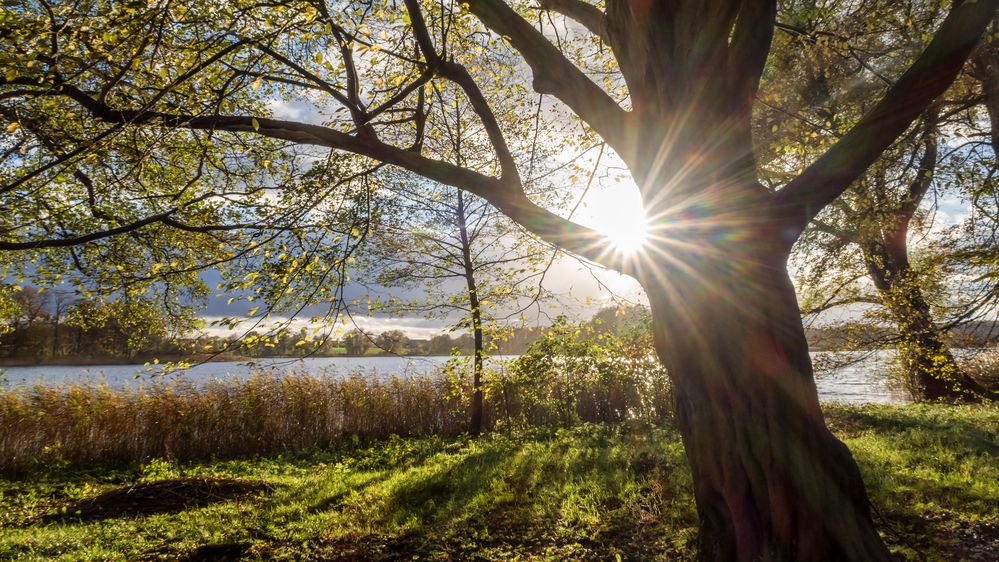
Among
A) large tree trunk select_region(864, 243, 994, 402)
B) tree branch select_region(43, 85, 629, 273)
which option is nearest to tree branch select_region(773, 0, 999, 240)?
tree branch select_region(43, 85, 629, 273)

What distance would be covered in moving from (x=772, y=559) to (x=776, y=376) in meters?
1.03

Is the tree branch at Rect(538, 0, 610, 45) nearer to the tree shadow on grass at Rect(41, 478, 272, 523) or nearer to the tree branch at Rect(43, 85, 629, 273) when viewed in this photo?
the tree branch at Rect(43, 85, 629, 273)

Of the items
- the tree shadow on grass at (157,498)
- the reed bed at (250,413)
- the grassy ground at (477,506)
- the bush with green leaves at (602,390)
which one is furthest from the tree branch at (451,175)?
the bush with green leaves at (602,390)

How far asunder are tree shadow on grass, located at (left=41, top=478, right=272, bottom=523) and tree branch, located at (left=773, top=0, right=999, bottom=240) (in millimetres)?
8186

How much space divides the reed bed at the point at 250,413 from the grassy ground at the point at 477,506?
4.77 ft

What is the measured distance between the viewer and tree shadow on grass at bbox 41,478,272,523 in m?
6.30

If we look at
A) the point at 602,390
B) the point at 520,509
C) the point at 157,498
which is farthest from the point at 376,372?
the point at 520,509

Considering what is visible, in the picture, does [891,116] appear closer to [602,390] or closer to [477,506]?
[477,506]

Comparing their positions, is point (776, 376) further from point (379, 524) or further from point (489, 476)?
point (489, 476)

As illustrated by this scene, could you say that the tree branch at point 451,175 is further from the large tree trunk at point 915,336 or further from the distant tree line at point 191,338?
the large tree trunk at point 915,336

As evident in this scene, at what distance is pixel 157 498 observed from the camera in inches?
261

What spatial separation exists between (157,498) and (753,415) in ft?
26.7

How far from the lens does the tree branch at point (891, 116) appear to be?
7.75ft

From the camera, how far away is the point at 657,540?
4.25m
